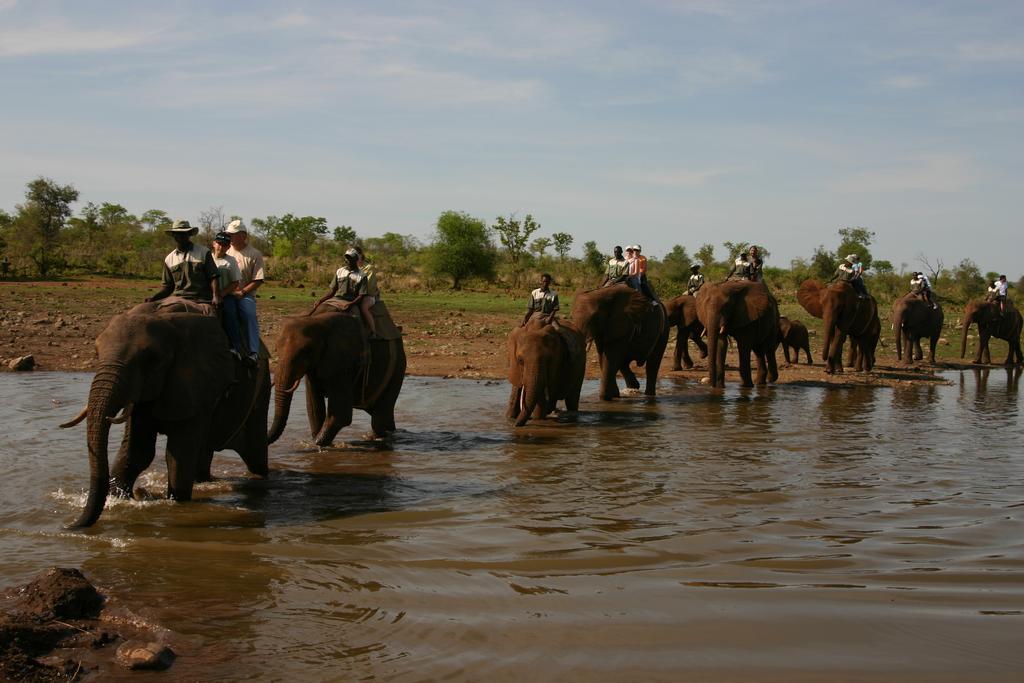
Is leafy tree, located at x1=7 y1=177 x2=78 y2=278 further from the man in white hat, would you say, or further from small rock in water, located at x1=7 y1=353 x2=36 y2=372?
the man in white hat

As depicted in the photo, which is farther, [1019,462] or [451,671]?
[1019,462]

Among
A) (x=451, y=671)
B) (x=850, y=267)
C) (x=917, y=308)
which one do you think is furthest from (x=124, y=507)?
(x=917, y=308)

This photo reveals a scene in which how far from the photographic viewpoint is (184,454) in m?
8.13

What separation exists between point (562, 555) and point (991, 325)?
22.4m

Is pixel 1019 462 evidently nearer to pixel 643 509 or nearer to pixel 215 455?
pixel 643 509

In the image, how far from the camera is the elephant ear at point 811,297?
2261 centimetres

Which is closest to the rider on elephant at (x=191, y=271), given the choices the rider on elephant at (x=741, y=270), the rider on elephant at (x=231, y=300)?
the rider on elephant at (x=231, y=300)

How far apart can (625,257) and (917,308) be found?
A: 34.6ft

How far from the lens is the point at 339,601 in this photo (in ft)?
20.9

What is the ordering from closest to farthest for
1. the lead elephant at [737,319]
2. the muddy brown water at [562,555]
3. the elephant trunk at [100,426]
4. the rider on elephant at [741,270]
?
the muddy brown water at [562,555], the elephant trunk at [100,426], the lead elephant at [737,319], the rider on elephant at [741,270]

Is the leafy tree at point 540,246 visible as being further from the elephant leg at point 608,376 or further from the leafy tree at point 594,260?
the elephant leg at point 608,376

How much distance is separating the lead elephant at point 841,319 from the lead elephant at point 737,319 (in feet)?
10.0

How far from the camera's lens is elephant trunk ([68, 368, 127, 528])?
22.9 feet

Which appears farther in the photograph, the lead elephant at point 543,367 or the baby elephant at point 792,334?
the baby elephant at point 792,334
